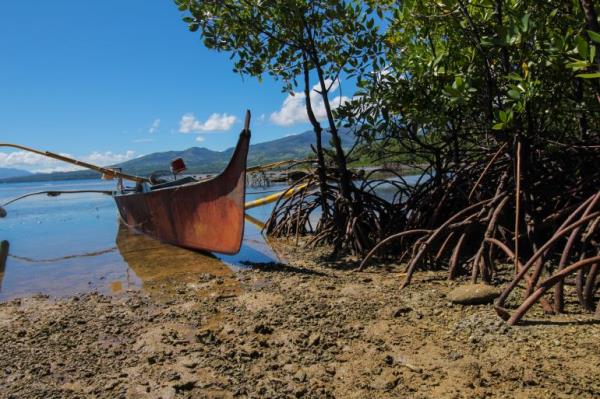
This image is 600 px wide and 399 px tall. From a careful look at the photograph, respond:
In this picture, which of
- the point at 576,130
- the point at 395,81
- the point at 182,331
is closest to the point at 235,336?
the point at 182,331

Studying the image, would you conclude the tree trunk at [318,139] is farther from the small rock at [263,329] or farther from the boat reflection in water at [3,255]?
the boat reflection in water at [3,255]

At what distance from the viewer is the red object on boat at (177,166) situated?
10382 mm

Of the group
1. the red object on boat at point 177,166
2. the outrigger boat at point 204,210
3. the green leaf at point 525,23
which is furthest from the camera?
the red object on boat at point 177,166

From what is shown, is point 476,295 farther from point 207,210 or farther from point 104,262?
point 104,262

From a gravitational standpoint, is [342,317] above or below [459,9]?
below

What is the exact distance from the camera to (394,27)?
5184 mm

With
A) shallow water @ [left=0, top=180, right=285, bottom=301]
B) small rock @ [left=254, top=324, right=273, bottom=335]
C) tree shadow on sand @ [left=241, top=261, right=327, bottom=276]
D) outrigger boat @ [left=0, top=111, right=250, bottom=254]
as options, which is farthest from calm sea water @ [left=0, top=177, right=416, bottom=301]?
small rock @ [left=254, top=324, right=273, bottom=335]

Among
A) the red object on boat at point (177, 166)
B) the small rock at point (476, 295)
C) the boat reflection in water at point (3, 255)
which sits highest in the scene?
the red object on boat at point (177, 166)

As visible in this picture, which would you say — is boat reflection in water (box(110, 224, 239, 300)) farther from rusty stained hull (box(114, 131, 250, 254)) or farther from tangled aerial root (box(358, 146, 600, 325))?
tangled aerial root (box(358, 146, 600, 325))

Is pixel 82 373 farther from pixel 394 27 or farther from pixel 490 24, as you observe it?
pixel 394 27

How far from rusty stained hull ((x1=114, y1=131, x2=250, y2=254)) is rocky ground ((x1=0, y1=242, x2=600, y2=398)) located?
6.73ft

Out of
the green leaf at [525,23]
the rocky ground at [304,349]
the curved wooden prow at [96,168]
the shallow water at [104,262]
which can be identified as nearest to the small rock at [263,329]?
the rocky ground at [304,349]

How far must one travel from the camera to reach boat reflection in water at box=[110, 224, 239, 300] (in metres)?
4.74

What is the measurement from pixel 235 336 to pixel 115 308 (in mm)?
1587
